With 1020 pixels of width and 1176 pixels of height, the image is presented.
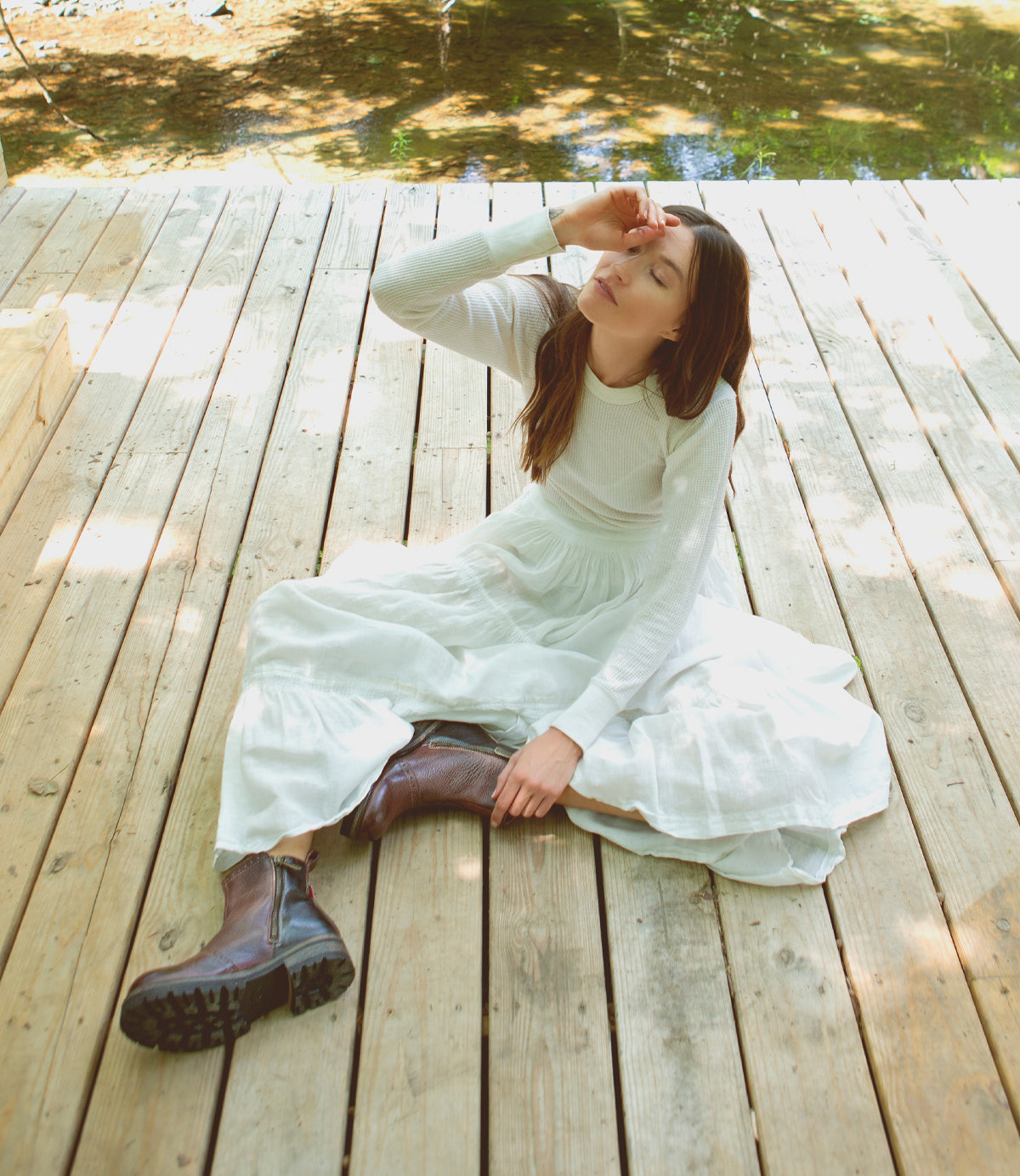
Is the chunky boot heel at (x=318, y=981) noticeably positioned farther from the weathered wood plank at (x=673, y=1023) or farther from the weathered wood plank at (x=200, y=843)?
the weathered wood plank at (x=673, y=1023)

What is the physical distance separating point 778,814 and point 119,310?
235 cm

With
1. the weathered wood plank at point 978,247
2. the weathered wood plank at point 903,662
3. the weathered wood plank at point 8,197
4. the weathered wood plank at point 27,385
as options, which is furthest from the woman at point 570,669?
the weathered wood plank at point 8,197

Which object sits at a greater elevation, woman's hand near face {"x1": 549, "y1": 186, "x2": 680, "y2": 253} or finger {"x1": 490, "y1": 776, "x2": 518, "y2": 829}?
woman's hand near face {"x1": 549, "y1": 186, "x2": 680, "y2": 253}

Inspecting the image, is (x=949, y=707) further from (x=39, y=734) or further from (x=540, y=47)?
(x=540, y=47)

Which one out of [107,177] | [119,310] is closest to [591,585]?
[119,310]

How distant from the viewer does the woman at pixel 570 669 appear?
148 centimetres

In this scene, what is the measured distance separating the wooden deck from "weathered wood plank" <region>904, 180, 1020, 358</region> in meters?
0.03

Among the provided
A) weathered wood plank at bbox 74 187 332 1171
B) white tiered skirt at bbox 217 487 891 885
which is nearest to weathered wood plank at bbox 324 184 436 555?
weathered wood plank at bbox 74 187 332 1171

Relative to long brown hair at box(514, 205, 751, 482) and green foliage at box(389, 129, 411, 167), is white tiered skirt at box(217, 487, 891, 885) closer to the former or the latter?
long brown hair at box(514, 205, 751, 482)

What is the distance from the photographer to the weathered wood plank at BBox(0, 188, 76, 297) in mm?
3164

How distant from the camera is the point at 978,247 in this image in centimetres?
336

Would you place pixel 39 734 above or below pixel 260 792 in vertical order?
below

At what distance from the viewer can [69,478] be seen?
7.94 feet

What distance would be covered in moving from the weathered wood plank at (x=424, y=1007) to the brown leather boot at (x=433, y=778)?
0.06 m
